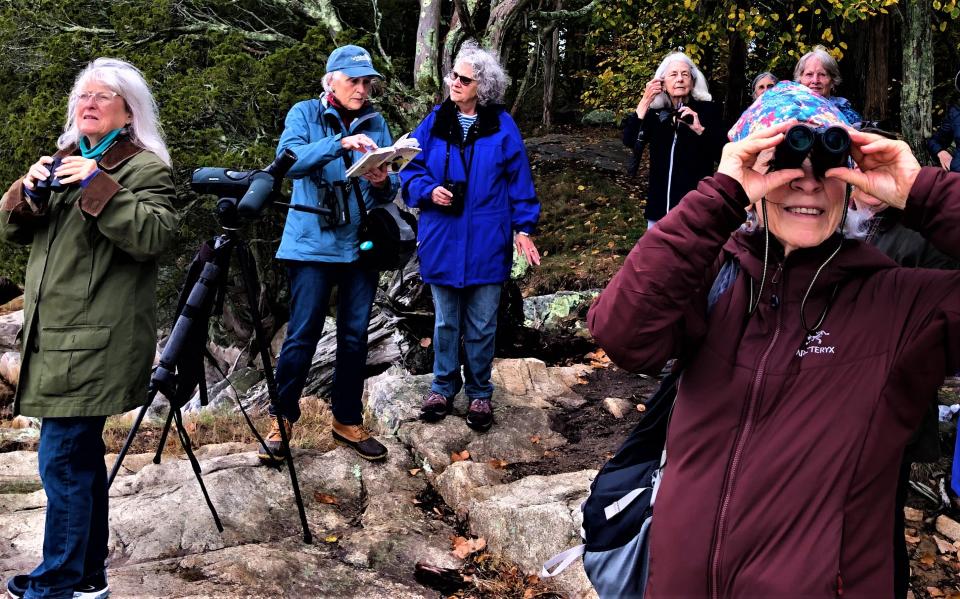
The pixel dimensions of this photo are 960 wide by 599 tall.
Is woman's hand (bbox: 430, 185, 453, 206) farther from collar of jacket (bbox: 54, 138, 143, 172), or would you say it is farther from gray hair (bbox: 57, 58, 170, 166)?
collar of jacket (bbox: 54, 138, 143, 172)

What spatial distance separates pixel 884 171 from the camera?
73.9 inches

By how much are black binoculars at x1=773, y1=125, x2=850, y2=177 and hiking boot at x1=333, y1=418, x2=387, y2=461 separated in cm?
356

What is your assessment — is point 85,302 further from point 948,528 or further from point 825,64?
point 825,64

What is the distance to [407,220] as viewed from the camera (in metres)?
4.76

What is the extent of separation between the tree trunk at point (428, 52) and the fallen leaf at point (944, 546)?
756 centimetres

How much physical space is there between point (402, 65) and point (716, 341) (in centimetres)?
1176

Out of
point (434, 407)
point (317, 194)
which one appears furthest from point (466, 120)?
point (434, 407)

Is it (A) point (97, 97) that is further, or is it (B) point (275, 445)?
(B) point (275, 445)

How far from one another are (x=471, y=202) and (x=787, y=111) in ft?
10.7

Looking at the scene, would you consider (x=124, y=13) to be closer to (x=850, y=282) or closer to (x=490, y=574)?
(x=490, y=574)

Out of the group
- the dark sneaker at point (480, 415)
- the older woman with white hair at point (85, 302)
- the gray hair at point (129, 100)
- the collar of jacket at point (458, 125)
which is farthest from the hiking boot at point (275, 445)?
the collar of jacket at point (458, 125)

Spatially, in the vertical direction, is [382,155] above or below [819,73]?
below

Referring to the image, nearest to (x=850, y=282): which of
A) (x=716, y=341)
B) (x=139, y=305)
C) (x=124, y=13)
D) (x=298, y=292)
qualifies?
(x=716, y=341)

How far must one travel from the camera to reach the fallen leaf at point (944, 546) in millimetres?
3959
